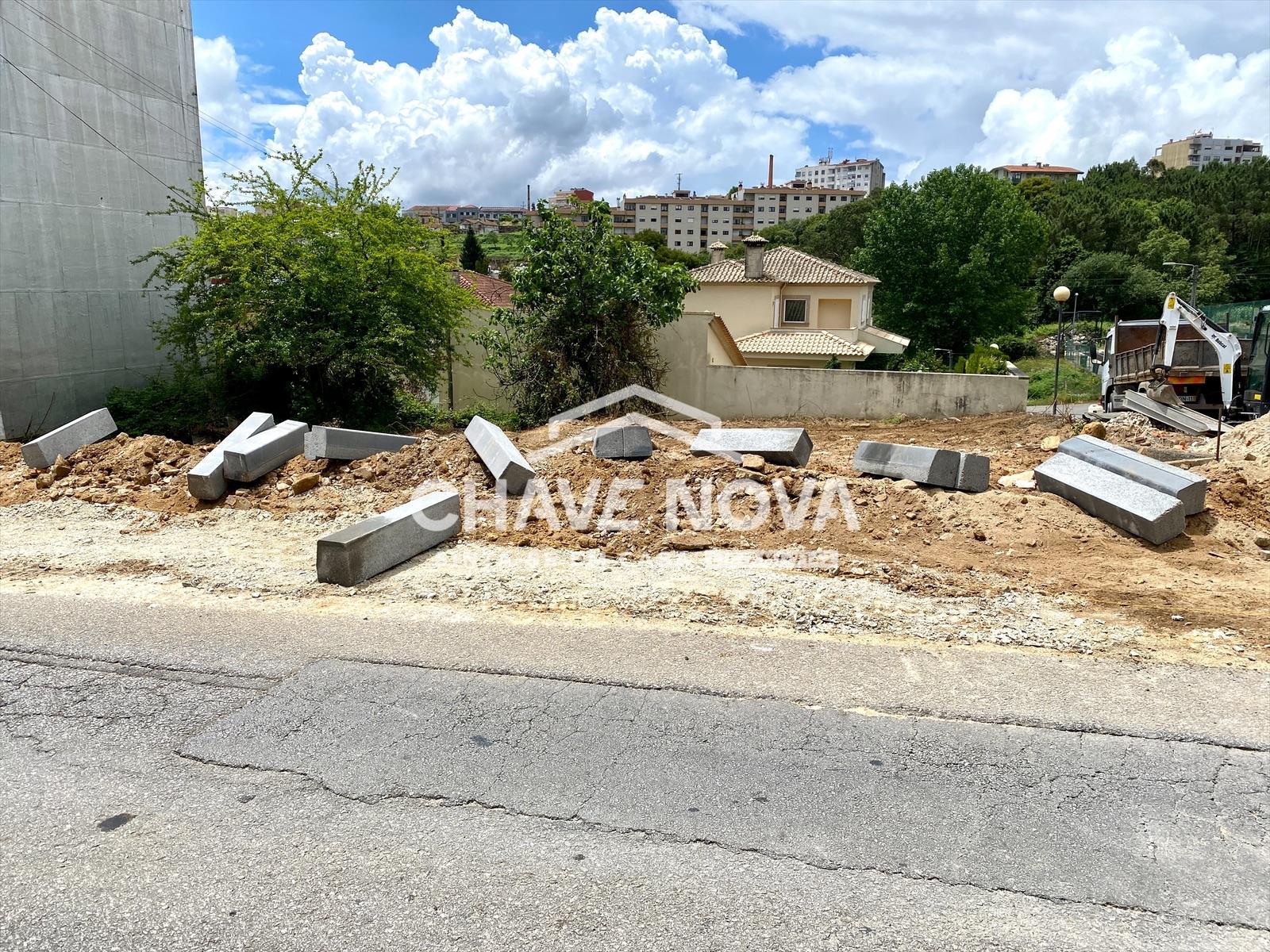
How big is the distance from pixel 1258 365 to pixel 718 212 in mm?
126565

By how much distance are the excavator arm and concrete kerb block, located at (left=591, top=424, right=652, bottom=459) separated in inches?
422

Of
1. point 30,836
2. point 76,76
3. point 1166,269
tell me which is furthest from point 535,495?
point 1166,269

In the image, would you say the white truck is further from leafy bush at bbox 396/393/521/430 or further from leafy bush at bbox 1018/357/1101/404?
leafy bush at bbox 396/393/521/430

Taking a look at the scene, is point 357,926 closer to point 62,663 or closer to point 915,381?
point 62,663

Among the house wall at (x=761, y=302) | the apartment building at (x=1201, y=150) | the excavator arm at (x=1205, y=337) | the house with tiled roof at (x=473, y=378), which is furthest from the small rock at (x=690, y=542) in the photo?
the apartment building at (x=1201, y=150)

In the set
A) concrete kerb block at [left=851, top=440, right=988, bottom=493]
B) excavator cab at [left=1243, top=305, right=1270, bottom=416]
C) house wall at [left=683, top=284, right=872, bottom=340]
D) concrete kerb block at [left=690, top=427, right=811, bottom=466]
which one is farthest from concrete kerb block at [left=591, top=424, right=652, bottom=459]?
house wall at [left=683, top=284, right=872, bottom=340]

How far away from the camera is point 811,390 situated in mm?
22484

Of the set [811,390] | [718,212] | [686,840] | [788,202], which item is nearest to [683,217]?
[718,212]

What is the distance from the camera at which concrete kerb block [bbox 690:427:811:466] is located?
34.9 ft

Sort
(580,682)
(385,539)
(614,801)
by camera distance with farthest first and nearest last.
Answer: (385,539), (580,682), (614,801)

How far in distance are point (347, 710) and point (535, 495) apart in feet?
15.8

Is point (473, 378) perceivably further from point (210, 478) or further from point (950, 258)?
point (950, 258)

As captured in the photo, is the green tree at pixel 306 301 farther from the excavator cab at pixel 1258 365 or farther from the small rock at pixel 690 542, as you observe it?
the excavator cab at pixel 1258 365

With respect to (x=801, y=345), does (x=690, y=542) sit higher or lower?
lower
